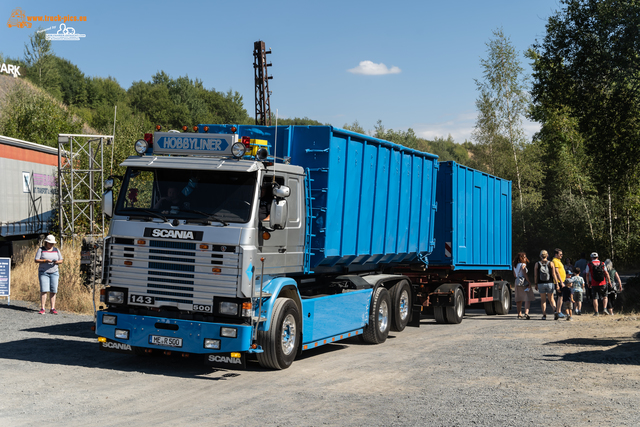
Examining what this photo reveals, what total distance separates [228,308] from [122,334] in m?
1.64

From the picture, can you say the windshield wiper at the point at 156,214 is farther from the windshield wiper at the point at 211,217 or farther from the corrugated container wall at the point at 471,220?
the corrugated container wall at the point at 471,220

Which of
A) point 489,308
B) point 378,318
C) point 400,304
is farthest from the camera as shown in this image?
point 489,308

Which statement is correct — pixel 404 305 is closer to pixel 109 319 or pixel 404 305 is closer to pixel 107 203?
pixel 109 319

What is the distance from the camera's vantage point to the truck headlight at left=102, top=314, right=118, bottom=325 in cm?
838

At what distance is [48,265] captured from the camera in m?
13.6

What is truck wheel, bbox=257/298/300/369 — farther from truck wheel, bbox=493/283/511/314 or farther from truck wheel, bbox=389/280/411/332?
truck wheel, bbox=493/283/511/314

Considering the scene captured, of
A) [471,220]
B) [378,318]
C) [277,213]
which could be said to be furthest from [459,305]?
[277,213]

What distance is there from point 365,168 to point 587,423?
5898mm

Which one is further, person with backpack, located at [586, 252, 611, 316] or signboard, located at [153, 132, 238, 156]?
person with backpack, located at [586, 252, 611, 316]

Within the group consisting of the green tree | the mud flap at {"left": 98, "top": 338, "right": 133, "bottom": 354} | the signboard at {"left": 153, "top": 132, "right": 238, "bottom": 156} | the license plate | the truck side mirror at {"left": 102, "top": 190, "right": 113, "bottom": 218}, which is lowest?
the mud flap at {"left": 98, "top": 338, "right": 133, "bottom": 354}

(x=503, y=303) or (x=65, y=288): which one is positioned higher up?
(x=65, y=288)

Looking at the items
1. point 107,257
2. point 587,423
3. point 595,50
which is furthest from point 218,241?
point 595,50

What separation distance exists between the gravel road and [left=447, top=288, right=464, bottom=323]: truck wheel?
9.38 ft

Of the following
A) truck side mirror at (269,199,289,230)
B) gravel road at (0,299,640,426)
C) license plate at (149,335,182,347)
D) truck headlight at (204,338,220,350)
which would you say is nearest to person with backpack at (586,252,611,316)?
gravel road at (0,299,640,426)
